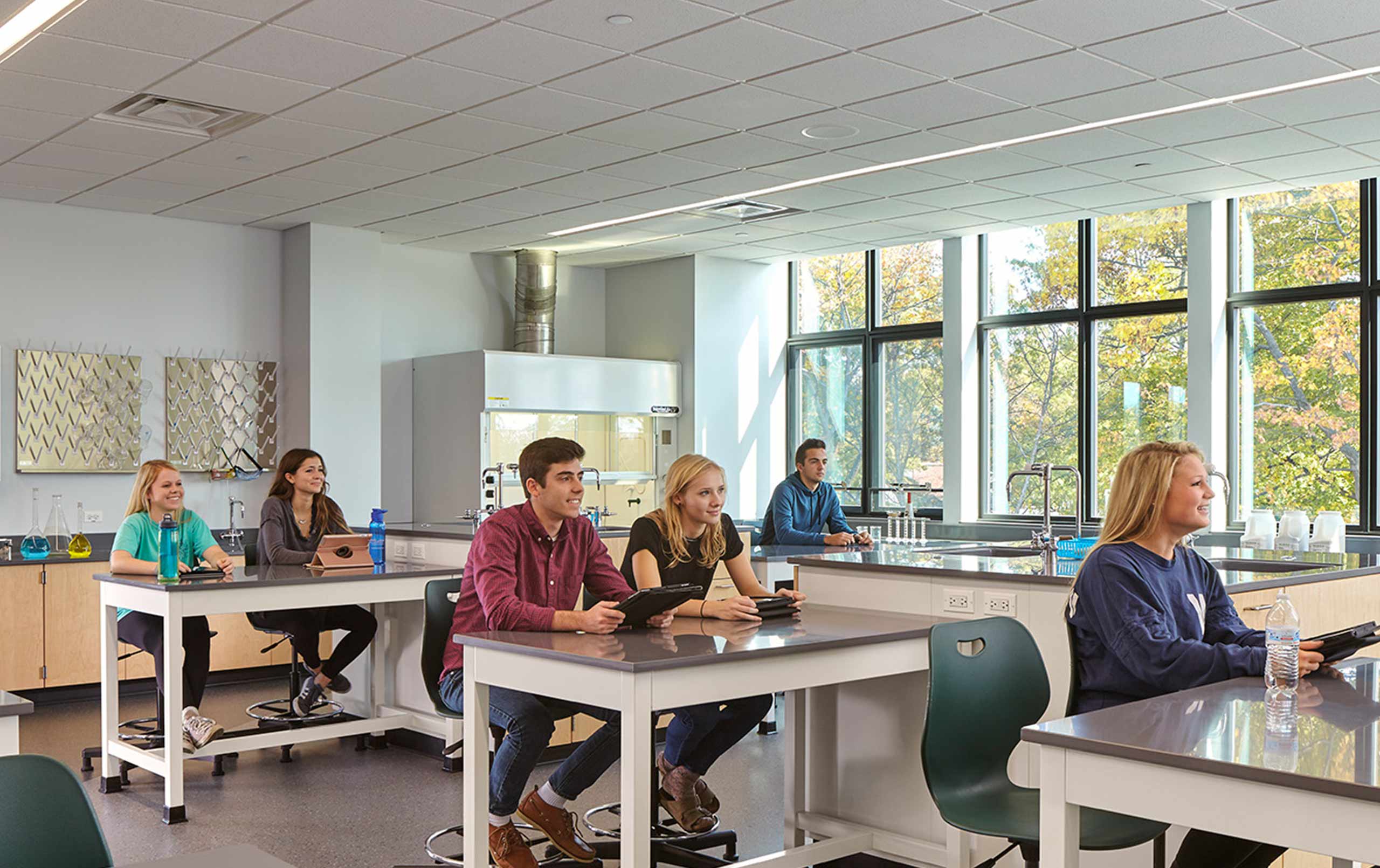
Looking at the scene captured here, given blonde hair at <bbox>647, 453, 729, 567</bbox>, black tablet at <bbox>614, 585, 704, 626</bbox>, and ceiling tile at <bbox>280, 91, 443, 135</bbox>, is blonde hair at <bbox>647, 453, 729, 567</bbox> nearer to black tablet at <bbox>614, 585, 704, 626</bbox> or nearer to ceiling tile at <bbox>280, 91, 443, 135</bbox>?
black tablet at <bbox>614, 585, 704, 626</bbox>

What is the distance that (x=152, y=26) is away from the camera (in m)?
4.35

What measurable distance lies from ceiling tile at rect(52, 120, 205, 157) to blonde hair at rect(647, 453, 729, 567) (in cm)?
314

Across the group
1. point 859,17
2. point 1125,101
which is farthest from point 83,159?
point 1125,101

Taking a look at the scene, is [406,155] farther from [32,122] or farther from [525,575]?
[525,575]

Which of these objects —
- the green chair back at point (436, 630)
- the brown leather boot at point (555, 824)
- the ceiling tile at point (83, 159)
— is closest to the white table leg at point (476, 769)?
the brown leather boot at point (555, 824)

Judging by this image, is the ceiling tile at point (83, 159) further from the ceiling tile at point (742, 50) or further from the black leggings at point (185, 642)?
the ceiling tile at point (742, 50)

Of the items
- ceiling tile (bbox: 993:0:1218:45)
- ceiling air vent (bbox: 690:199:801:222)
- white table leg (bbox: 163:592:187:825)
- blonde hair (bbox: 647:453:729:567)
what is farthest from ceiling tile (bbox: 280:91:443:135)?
ceiling tile (bbox: 993:0:1218:45)

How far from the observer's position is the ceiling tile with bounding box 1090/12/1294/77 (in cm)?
439

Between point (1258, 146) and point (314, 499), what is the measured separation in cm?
466

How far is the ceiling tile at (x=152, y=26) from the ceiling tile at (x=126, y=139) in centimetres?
115

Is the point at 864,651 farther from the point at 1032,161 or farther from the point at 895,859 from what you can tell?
the point at 1032,161

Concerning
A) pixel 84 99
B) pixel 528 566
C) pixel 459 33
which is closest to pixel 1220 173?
pixel 459 33

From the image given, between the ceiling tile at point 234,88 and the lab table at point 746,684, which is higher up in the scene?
the ceiling tile at point 234,88

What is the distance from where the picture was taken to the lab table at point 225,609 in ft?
15.1
